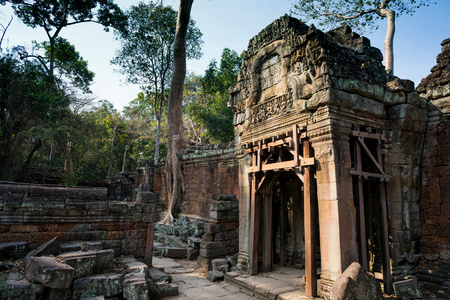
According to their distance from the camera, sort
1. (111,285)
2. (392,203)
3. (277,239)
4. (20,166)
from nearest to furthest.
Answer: (111,285), (392,203), (277,239), (20,166)

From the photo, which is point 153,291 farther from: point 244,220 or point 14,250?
point 244,220

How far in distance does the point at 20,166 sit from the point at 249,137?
34.6 feet

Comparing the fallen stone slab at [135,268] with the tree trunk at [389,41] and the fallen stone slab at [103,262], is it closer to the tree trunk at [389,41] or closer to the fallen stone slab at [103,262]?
the fallen stone slab at [103,262]

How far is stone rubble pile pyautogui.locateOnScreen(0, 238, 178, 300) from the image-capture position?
3.54 m

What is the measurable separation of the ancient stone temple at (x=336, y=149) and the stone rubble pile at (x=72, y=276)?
291 centimetres

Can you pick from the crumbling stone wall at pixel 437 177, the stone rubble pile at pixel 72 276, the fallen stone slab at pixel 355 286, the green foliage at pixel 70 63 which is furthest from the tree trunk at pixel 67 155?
the crumbling stone wall at pixel 437 177

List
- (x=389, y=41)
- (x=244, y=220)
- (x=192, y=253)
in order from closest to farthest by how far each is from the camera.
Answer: (x=244, y=220) → (x=192, y=253) → (x=389, y=41)

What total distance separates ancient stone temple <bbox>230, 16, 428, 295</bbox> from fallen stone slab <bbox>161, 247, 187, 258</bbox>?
314cm

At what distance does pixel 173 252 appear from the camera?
8.97 meters

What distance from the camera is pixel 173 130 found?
1544 centimetres

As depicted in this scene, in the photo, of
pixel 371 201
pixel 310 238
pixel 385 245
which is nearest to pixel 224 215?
pixel 310 238

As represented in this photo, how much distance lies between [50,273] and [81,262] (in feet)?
2.08

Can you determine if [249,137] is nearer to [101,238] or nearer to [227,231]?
[227,231]

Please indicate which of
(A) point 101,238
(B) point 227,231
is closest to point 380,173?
(B) point 227,231
